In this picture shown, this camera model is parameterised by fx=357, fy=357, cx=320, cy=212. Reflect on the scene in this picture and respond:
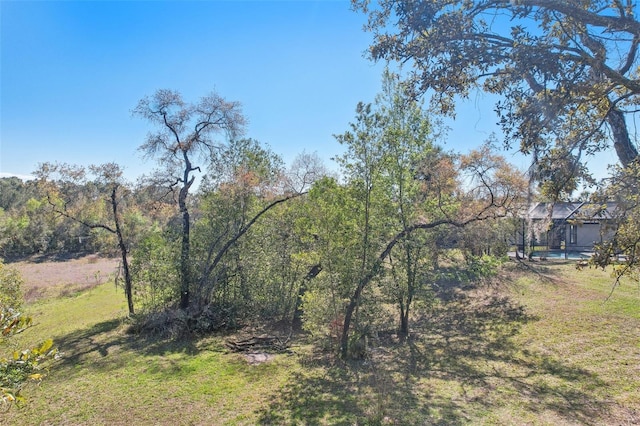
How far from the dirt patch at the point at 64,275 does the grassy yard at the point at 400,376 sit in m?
7.07

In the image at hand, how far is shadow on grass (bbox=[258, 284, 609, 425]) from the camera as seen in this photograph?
190 inches

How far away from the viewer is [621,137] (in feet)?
12.3

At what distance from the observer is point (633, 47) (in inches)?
126

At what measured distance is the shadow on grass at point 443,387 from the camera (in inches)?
190

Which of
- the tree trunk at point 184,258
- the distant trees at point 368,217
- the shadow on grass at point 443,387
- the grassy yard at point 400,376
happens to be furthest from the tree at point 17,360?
the tree trunk at point 184,258

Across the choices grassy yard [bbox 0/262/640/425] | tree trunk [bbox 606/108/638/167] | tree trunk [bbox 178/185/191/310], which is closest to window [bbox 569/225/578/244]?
grassy yard [bbox 0/262/640/425]

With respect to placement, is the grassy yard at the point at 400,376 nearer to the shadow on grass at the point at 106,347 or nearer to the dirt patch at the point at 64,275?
the shadow on grass at the point at 106,347

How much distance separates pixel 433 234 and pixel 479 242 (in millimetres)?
3925

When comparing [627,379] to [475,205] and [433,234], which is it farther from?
[475,205]

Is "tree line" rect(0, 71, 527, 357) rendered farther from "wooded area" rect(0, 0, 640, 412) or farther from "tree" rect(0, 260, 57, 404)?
"tree" rect(0, 260, 57, 404)

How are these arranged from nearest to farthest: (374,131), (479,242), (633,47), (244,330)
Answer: (633,47), (374,131), (244,330), (479,242)

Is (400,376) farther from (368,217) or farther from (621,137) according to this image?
(621,137)

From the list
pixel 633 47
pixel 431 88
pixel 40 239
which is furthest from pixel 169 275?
pixel 40 239

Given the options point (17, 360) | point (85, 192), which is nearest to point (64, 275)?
point (85, 192)
